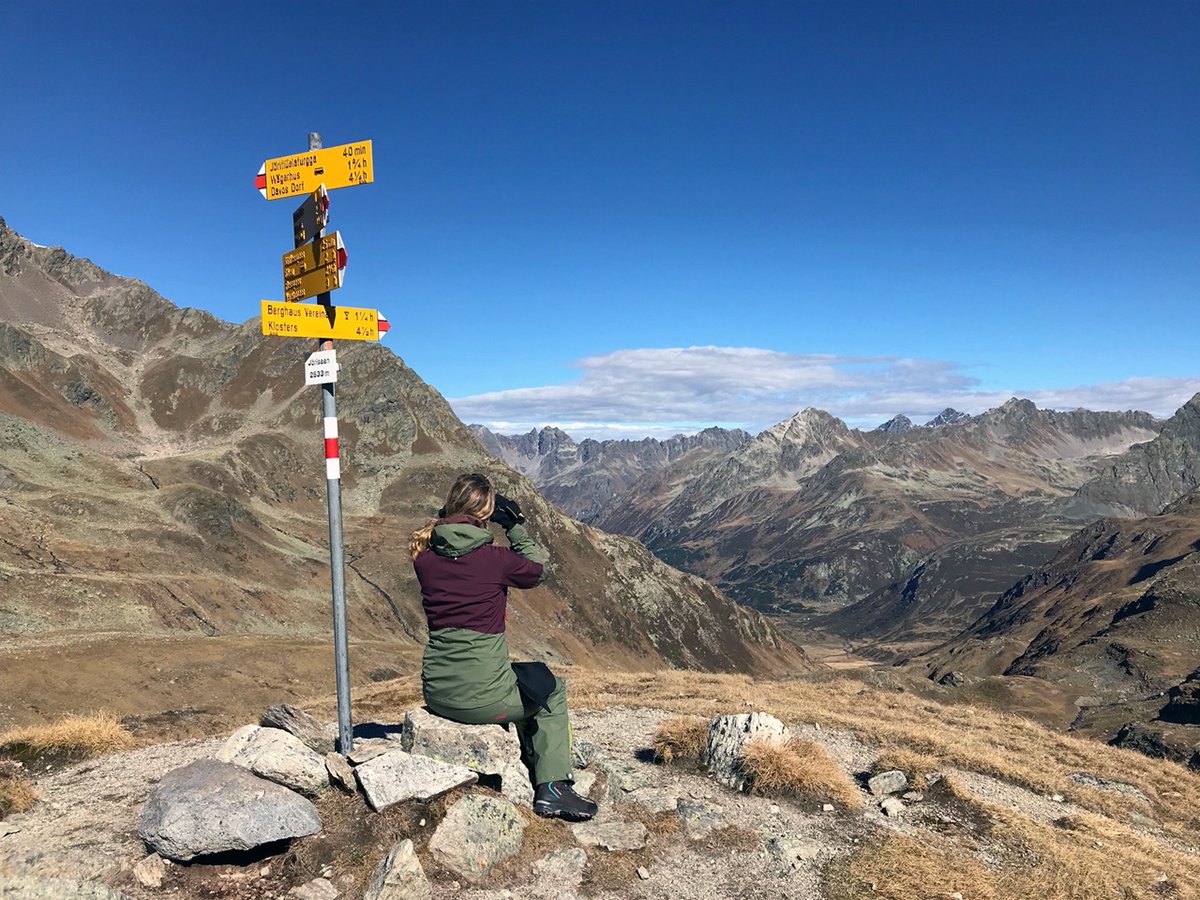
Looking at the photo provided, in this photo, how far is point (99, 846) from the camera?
877 centimetres

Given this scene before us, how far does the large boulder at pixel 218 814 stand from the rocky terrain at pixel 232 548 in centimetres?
3125

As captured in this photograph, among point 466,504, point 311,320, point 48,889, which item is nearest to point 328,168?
point 311,320

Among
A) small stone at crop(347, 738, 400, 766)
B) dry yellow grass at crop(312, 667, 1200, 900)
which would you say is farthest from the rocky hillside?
small stone at crop(347, 738, 400, 766)

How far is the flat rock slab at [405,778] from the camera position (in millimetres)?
9102

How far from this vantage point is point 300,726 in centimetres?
1111

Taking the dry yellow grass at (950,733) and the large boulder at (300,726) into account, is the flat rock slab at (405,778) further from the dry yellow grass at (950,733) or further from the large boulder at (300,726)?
the dry yellow grass at (950,733)

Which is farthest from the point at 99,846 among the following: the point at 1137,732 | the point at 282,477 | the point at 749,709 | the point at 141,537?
the point at 282,477

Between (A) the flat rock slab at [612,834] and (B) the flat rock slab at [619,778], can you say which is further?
(B) the flat rock slab at [619,778]

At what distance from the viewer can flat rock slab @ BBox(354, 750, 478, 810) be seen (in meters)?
9.10

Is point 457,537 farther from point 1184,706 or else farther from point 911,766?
point 1184,706

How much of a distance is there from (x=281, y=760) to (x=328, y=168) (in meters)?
8.28

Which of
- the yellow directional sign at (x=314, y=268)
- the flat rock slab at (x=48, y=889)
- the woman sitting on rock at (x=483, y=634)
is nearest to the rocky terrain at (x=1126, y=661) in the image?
the woman sitting on rock at (x=483, y=634)

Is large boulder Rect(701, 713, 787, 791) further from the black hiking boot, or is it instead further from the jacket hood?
the jacket hood

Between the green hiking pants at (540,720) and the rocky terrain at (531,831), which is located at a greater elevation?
the green hiking pants at (540,720)
